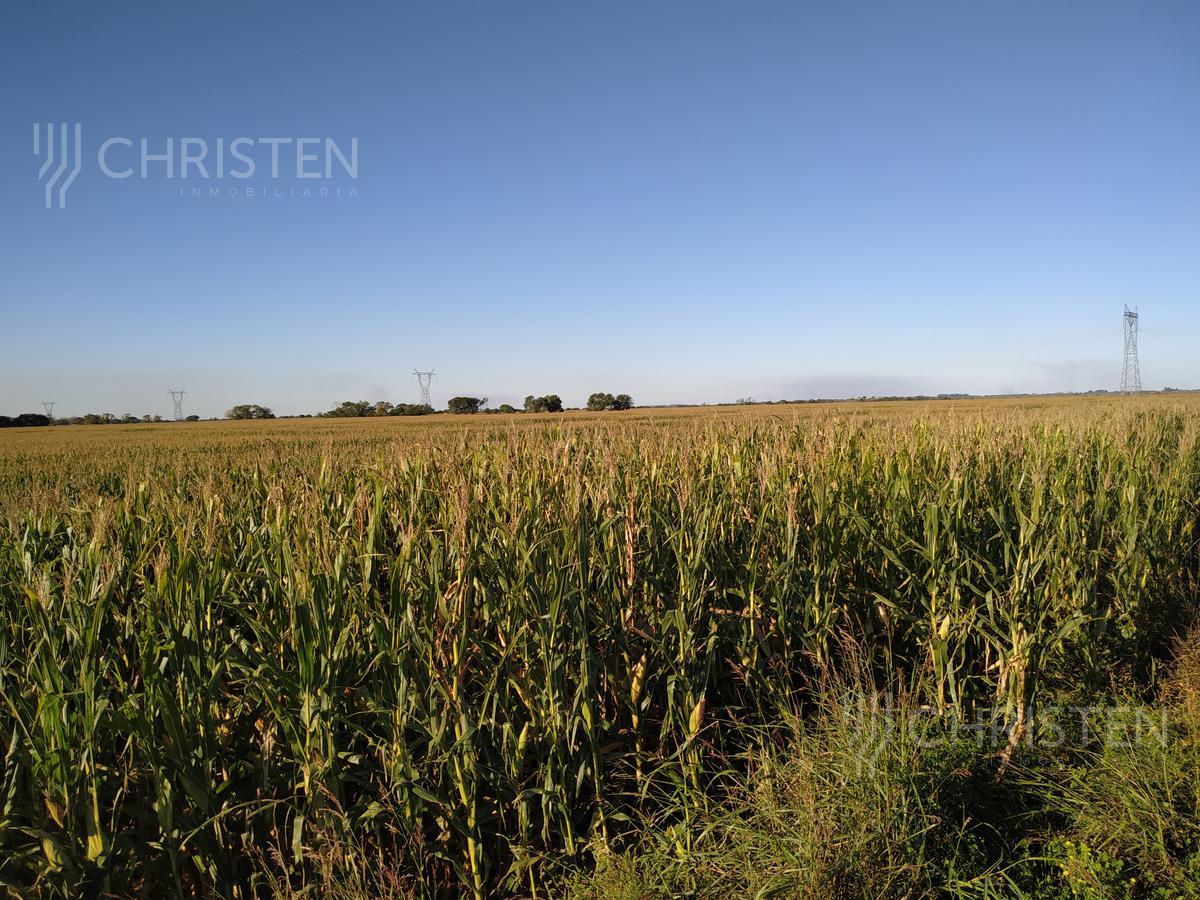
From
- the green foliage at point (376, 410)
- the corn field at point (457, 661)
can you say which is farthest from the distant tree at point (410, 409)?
the corn field at point (457, 661)

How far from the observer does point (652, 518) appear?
3455 mm

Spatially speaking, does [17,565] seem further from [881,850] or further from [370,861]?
[881,850]

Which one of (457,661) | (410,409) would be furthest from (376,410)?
(457,661)

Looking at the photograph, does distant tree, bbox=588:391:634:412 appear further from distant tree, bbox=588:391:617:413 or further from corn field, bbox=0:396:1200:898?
corn field, bbox=0:396:1200:898

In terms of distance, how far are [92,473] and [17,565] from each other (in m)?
9.88

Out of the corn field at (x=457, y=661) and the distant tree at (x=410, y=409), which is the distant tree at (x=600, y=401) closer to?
the distant tree at (x=410, y=409)

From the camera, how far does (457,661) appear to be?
237 cm

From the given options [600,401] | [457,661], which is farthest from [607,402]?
[457,661]

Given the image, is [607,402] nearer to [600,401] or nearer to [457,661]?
[600,401]

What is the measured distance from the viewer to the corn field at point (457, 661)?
212cm

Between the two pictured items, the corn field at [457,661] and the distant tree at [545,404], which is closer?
the corn field at [457,661]

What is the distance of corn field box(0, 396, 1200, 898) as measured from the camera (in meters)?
2.12

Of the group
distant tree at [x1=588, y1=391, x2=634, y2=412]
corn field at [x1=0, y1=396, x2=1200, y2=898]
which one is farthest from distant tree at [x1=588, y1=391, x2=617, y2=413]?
corn field at [x1=0, y1=396, x2=1200, y2=898]

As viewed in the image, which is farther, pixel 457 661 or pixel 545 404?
pixel 545 404
